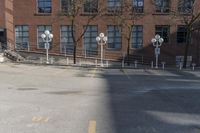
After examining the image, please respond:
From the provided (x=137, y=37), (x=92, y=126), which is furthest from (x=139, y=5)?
(x=92, y=126)

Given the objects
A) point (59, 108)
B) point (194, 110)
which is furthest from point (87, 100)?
point (194, 110)

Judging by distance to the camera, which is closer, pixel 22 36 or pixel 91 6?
pixel 91 6

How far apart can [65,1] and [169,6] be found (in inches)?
521

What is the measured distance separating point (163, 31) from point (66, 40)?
12814 mm

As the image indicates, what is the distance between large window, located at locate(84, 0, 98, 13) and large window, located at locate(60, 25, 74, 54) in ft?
11.3

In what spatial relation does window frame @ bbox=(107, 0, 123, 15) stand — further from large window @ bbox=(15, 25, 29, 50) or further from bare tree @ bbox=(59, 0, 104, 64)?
large window @ bbox=(15, 25, 29, 50)

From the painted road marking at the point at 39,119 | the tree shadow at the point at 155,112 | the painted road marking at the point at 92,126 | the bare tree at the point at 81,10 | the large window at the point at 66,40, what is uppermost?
the bare tree at the point at 81,10

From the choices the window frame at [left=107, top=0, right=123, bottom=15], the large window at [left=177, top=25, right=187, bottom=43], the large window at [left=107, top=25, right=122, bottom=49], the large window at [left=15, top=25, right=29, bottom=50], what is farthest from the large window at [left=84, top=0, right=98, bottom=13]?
the large window at [left=177, top=25, right=187, bottom=43]

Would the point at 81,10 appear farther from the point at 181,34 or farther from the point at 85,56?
the point at 181,34

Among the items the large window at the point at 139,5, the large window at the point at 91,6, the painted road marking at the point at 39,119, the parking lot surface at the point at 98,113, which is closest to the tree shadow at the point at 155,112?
the parking lot surface at the point at 98,113

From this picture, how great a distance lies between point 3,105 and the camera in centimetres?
1390

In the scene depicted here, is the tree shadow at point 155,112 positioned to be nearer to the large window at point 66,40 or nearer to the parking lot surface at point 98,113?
the parking lot surface at point 98,113

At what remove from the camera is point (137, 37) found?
59156 mm

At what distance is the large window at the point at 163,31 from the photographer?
194ft
